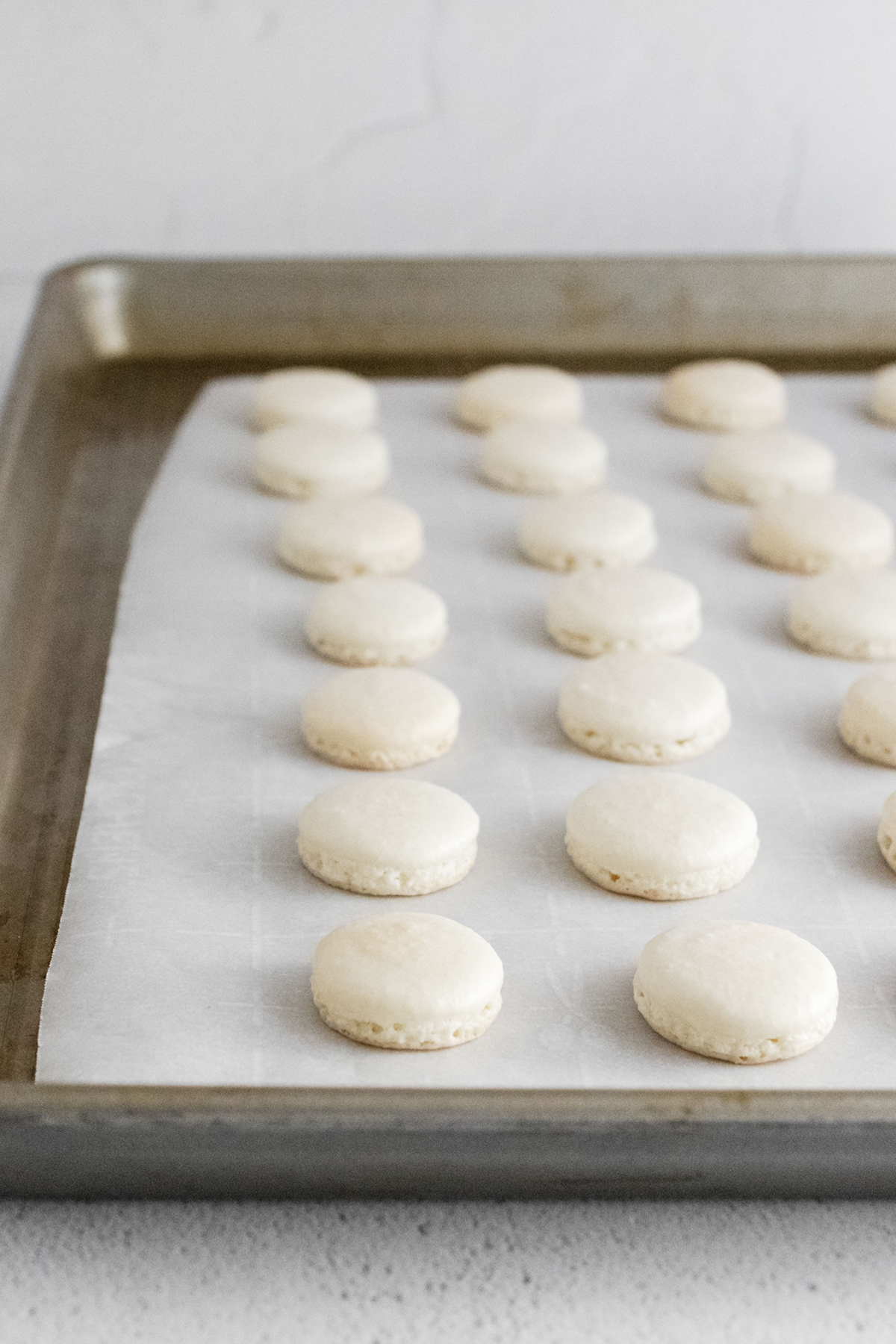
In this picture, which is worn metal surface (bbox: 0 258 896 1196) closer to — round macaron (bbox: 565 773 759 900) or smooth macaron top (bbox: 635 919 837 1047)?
smooth macaron top (bbox: 635 919 837 1047)

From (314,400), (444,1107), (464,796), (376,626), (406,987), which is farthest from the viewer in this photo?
(314,400)

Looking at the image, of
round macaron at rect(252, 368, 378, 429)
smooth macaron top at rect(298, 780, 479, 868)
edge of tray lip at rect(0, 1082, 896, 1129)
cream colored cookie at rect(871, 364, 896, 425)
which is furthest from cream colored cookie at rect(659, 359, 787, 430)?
edge of tray lip at rect(0, 1082, 896, 1129)

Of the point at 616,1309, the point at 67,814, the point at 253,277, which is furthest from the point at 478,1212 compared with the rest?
the point at 253,277

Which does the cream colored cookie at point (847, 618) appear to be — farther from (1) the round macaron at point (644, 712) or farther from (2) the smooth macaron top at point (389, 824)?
(2) the smooth macaron top at point (389, 824)

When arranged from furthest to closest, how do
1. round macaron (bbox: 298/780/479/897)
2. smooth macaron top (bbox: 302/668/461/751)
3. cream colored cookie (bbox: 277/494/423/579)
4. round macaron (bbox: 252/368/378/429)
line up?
round macaron (bbox: 252/368/378/429) → cream colored cookie (bbox: 277/494/423/579) → smooth macaron top (bbox: 302/668/461/751) → round macaron (bbox: 298/780/479/897)

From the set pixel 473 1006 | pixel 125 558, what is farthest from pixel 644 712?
pixel 125 558

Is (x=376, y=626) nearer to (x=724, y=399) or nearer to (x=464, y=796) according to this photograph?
(x=464, y=796)

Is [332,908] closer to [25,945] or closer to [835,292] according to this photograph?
[25,945]
